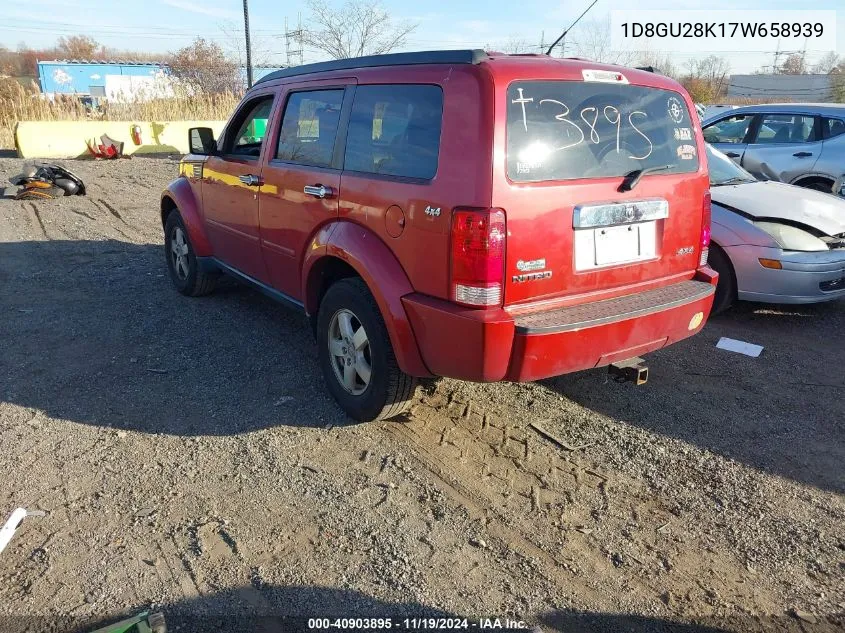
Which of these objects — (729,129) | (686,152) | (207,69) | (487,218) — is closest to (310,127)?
(487,218)

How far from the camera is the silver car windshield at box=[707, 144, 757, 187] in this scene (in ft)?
20.1

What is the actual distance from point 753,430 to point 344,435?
2.35 m

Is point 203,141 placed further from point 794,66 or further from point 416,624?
point 794,66

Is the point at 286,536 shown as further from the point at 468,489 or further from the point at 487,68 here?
the point at 487,68

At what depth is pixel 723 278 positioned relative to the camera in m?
5.49

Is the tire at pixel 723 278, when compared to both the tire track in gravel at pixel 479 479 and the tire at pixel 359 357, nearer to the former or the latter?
the tire track in gravel at pixel 479 479

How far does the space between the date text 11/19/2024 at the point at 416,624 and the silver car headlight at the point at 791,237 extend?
423 cm

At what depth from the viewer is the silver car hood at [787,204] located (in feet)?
17.9

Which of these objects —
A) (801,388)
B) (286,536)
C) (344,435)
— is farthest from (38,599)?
(801,388)

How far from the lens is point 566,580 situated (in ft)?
8.47

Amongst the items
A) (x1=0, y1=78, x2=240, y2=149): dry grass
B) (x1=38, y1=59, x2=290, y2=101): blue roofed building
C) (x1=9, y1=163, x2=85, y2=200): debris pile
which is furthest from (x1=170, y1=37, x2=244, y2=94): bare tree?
(x1=9, y1=163, x2=85, y2=200): debris pile

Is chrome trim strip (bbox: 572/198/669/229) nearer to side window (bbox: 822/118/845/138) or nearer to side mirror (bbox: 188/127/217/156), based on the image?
side mirror (bbox: 188/127/217/156)

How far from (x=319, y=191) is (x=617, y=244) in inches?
66.3

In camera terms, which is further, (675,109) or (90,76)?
(90,76)
